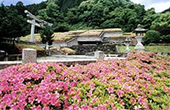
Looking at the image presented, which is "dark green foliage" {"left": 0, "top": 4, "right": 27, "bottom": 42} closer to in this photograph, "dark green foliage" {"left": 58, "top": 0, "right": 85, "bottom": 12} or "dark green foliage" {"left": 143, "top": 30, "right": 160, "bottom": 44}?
"dark green foliage" {"left": 143, "top": 30, "right": 160, "bottom": 44}

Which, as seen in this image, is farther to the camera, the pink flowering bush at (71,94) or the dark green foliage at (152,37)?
the dark green foliage at (152,37)

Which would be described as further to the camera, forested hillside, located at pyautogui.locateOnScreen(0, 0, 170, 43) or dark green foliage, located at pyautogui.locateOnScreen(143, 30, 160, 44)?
forested hillside, located at pyautogui.locateOnScreen(0, 0, 170, 43)

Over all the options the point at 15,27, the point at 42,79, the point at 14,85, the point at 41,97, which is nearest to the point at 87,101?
the point at 41,97

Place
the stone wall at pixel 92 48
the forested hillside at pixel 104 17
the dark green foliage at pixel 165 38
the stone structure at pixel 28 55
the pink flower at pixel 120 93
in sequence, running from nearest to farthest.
Answer: 1. the pink flower at pixel 120 93
2. the stone structure at pixel 28 55
3. the stone wall at pixel 92 48
4. the dark green foliage at pixel 165 38
5. the forested hillside at pixel 104 17

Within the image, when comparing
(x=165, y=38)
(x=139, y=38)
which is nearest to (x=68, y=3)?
(x=165, y=38)

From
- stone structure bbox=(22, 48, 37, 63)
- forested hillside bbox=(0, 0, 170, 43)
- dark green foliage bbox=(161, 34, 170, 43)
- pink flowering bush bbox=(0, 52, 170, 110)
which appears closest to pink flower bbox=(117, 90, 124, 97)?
pink flowering bush bbox=(0, 52, 170, 110)

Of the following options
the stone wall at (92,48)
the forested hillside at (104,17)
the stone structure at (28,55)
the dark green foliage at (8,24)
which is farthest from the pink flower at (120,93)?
the forested hillside at (104,17)

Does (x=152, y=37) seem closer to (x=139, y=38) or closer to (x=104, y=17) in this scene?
(x=139, y=38)

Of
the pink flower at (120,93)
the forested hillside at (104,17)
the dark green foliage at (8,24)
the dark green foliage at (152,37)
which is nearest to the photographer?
the pink flower at (120,93)

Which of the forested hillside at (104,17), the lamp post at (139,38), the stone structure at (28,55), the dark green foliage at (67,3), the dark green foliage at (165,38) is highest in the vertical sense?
the dark green foliage at (67,3)

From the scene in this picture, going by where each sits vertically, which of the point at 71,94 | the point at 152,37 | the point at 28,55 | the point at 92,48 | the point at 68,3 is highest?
the point at 68,3

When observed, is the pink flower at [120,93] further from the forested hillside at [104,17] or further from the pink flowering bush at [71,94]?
the forested hillside at [104,17]

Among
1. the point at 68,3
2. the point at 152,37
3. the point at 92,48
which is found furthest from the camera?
the point at 68,3

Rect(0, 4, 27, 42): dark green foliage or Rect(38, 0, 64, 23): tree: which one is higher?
Rect(38, 0, 64, 23): tree
